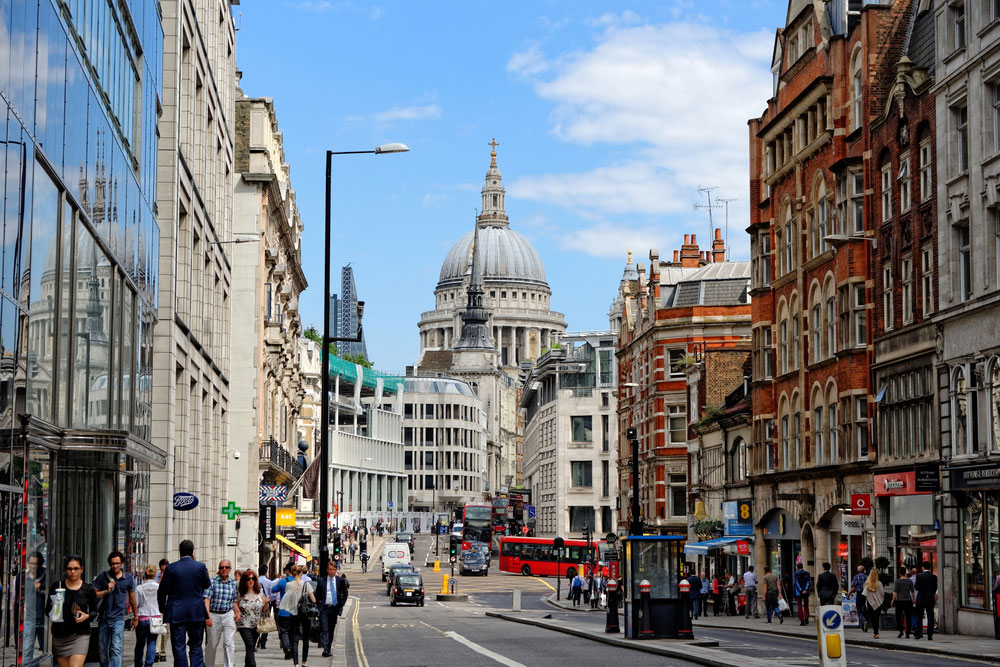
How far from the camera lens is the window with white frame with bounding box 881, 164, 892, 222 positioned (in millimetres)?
42812

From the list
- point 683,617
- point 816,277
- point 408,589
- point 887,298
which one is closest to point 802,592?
point 887,298

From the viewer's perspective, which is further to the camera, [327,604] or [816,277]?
[816,277]

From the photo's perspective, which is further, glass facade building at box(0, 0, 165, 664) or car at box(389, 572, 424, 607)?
car at box(389, 572, 424, 607)

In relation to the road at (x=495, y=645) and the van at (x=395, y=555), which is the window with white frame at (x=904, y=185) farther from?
the van at (x=395, y=555)

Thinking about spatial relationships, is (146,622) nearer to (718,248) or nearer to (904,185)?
(904,185)

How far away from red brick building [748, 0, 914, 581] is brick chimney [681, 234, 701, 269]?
33010 mm

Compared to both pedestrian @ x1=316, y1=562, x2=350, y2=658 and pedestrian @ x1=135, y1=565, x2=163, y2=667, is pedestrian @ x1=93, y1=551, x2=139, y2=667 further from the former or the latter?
pedestrian @ x1=316, y1=562, x2=350, y2=658

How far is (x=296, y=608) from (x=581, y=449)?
324 ft

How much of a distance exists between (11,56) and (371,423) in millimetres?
168249

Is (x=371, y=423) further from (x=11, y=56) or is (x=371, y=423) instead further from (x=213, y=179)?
(x=11, y=56)

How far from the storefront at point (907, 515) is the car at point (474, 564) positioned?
65203 mm

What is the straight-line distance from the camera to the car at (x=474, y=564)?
106 metres

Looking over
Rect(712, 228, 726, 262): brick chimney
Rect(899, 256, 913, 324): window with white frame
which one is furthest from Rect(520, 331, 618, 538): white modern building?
Rect(899, 256, 913, 324): window with white frame

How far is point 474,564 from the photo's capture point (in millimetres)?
106688
